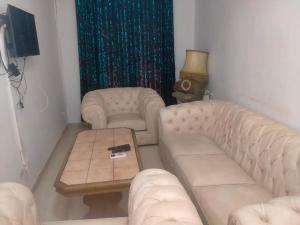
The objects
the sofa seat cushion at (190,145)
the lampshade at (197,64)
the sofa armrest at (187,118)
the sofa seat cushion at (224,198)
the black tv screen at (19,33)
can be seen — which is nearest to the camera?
the sofa seat cushion at (224,198)

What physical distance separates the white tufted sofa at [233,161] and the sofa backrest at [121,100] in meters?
1.18

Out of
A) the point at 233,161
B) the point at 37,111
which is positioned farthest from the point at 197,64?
the point at 37,111

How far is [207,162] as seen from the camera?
7.09 feet

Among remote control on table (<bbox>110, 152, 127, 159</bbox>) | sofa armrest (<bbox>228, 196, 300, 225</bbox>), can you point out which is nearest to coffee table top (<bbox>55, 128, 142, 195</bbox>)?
remote control on table (<bbox>110, 152, 127, 159</bbox>)

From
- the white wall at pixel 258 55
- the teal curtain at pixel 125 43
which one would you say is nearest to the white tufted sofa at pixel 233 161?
the white wall at pixel 258 55

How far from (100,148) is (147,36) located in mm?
2604

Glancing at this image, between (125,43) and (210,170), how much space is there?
9.78ft

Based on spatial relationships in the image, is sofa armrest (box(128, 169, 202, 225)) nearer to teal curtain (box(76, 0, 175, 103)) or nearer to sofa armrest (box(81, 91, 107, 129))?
sofa armrest (box(81, 91, 107, 129))

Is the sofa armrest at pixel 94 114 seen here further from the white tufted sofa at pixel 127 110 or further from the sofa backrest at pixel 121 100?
the sofa backrest at pixel 121 100

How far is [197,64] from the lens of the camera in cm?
370

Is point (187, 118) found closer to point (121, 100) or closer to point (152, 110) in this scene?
point (152, 110)

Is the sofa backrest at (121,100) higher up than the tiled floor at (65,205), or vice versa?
the sofa backrest at (121,100)

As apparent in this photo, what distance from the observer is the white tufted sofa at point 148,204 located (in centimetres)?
92

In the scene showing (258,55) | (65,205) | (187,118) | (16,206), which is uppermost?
(258,55)
